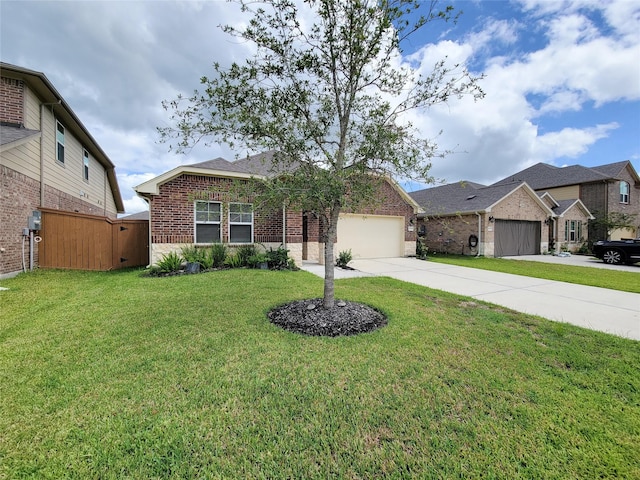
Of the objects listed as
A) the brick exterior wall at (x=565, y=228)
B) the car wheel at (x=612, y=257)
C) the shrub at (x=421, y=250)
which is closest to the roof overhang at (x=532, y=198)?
the brick exterior wall at (x=565, y=228)

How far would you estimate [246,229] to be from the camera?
10766 mm

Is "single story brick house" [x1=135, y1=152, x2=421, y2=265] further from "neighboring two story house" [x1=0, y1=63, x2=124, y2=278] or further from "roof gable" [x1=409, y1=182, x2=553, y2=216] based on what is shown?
"roof gable" [x1=409, y1=182, x2=553, y2=216]

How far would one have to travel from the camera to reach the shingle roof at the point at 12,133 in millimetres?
6471

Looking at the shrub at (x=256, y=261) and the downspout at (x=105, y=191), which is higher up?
the downspout at (x=105, y=191)

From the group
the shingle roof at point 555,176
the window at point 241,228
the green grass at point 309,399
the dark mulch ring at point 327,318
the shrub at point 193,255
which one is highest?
the shingle roof at point 555,176

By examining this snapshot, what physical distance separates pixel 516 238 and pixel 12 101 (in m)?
23.8

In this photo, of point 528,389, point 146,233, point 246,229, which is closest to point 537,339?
point 528,389

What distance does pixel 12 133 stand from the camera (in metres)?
7.05

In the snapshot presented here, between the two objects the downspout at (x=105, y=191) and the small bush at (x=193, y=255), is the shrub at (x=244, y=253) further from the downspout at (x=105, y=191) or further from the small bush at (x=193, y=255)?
the downspout at (x=105, y=191)

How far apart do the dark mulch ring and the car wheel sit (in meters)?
16.5

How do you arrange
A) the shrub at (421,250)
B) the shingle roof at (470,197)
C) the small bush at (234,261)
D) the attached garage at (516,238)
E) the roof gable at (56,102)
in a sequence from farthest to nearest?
1. the attached garage at (516,238)
2. the shingle roof at (470,197)
3. the shrub at (421,250)
4. the small bush at (234,261)
5. the roof gable at (56,102)

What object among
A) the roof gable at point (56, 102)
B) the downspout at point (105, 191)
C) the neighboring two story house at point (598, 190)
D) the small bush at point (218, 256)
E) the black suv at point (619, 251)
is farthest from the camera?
the neighboring two story house at point (598, 190)

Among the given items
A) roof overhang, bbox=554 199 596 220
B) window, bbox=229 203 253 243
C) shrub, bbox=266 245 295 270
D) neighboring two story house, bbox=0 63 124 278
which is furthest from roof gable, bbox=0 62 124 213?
roof overhang, bbox=554 199 596 220

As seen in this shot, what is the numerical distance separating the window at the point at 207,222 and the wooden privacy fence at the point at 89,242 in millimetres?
2266
